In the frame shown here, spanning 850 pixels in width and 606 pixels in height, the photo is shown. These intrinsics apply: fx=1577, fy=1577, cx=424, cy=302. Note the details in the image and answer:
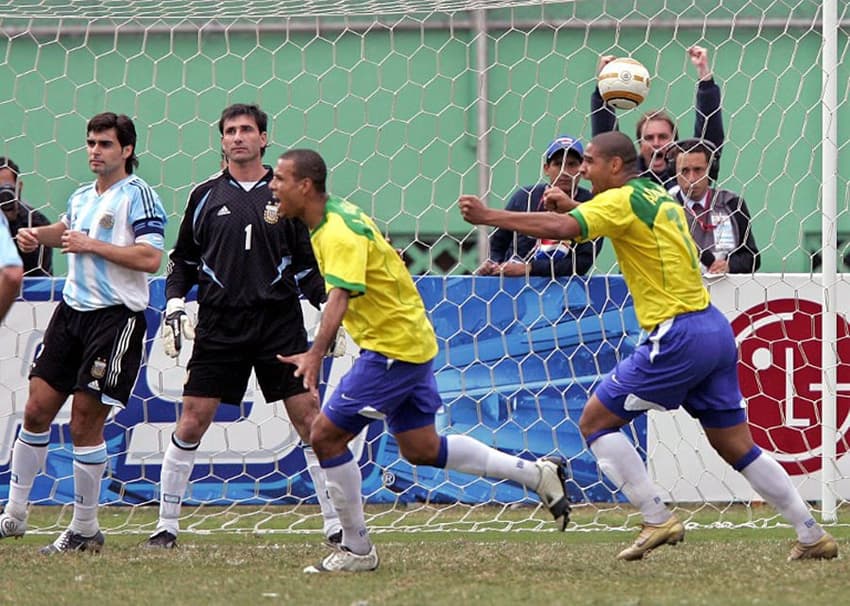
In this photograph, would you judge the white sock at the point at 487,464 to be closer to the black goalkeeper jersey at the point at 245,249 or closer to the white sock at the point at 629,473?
the white sock at the point at 629,473

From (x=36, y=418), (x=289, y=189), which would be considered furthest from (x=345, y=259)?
(x=36, y=418)

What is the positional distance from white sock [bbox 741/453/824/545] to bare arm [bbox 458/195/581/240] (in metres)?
1.35

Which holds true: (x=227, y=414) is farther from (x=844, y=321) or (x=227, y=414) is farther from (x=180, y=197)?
(x=844, y=321)

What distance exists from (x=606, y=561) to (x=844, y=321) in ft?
9.65

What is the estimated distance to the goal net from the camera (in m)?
9.29

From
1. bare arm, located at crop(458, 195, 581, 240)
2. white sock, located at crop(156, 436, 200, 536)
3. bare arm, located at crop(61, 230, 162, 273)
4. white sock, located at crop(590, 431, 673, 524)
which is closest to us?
bare arm, located at crop(458, 195, 581, 240)

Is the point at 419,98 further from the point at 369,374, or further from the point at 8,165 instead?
the point at 369,374

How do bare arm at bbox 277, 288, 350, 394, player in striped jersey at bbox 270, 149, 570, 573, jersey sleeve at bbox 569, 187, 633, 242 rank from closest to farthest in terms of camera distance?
bare arm at bbox 277, 288, 350, 394 < player in striped jersey at bbox 270, 149, 570, 573 < jersey sleeve at bbox 569, 187, 633, 242

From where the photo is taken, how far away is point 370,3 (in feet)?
32.9

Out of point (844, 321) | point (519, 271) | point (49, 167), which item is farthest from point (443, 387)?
point (49, 167)

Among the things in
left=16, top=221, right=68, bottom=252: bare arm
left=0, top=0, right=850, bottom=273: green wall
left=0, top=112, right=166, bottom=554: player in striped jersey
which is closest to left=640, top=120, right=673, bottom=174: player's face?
left=0, top=0, right=850, bottom=273: green wall

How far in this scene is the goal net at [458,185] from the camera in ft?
30.5

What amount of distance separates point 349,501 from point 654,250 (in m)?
1.71

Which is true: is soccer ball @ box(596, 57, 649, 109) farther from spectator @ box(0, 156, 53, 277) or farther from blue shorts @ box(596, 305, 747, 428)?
spectator @ box(0, 156, 53, 277)
